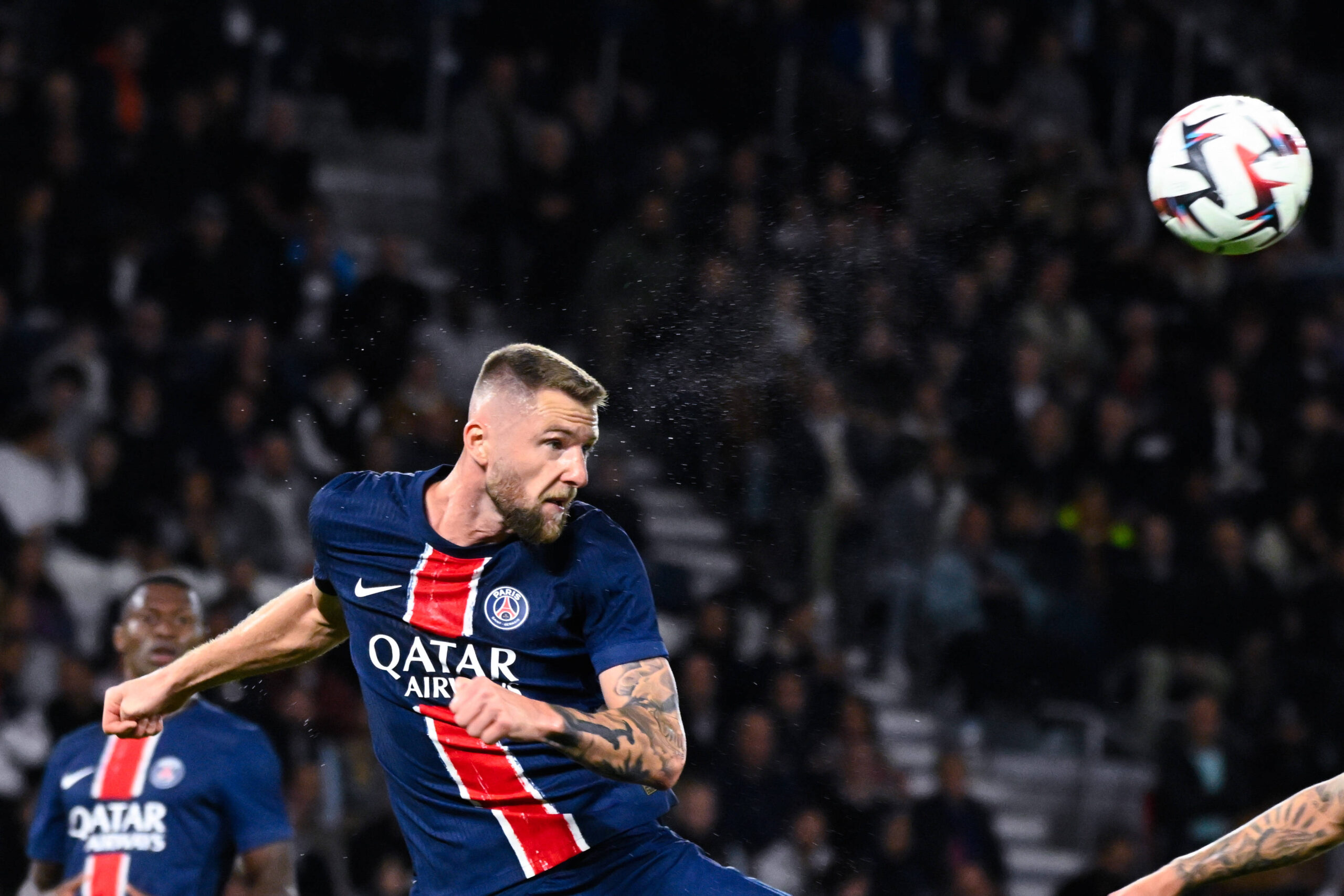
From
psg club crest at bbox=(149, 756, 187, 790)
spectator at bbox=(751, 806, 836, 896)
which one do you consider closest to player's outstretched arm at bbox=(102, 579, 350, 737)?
psg club crest at bbox=(149, 756, 187, 790)

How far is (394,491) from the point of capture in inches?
187

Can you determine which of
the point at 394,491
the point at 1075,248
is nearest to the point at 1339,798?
the point at 394,491

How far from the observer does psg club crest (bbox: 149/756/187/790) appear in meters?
5.80

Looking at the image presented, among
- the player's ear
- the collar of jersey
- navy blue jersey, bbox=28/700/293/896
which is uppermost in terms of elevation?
the player's ear

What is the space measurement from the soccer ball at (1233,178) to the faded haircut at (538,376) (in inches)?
106

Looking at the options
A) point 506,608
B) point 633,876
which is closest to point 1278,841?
point 633,876

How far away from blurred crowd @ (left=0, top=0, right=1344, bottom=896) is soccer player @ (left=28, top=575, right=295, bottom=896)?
8.42ft

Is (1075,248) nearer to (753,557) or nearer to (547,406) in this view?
(753,557)

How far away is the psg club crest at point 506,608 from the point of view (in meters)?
4.41

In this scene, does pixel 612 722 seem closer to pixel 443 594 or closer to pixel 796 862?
pixel 443 594

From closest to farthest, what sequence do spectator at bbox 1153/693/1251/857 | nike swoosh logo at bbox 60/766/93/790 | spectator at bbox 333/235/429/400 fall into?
nike swoosh logo at bbox 60/766/93/790 → spectator at bbox 1153/693/1251/857 → spectator at bbox 333/235/429/400

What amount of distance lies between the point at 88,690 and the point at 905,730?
5059 millimetres

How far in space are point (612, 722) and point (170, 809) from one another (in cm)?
237

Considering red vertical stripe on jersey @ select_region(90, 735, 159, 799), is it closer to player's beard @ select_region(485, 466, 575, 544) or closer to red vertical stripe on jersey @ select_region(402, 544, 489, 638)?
red vertical stripe on jersey @ select_region(402, 544, 489, 638)
